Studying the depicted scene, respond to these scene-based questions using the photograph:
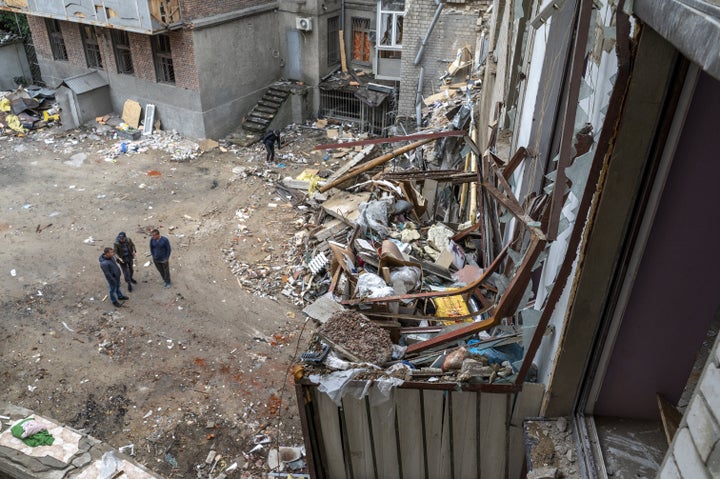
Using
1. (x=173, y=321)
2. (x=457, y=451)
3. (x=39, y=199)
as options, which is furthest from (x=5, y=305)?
(x=457, y=451)

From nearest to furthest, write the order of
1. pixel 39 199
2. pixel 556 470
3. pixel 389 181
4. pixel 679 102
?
pixel 679 102, pixel 556 470, pixel 389 181, pixel 39 199

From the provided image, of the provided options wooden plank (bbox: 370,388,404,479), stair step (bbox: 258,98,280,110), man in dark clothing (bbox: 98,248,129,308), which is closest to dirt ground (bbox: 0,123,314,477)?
man in dark clothing (bbox: 98,248,129,308)

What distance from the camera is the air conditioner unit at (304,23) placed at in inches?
701

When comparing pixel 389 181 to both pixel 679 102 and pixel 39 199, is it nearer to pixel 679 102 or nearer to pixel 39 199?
pixel 679 102

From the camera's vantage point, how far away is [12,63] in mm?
20125

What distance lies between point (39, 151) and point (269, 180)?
24.7 ft

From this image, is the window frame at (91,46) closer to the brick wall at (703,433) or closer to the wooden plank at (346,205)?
the wooden plank at (346,205)

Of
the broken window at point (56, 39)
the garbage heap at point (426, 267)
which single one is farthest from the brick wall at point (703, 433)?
the broken window at point (56, 39)

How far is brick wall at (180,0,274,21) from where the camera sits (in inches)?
584

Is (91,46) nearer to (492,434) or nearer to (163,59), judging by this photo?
(163,59)

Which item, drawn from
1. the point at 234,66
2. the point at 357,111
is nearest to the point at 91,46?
the point at 234,66

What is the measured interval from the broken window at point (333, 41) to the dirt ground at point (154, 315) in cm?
666

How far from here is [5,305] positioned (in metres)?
9.58

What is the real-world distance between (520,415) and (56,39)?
20.8 metres
